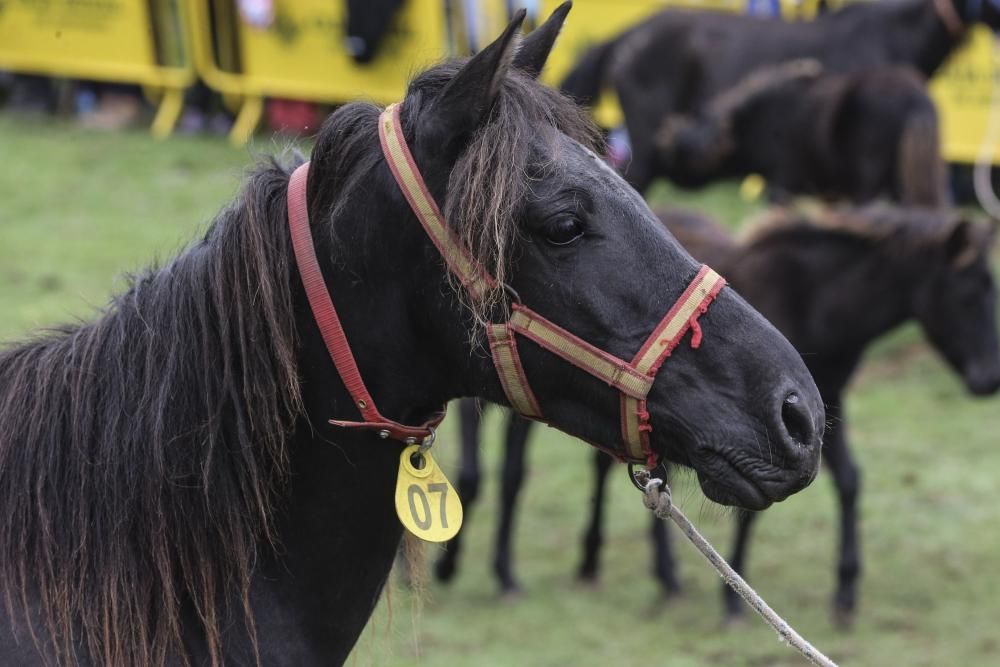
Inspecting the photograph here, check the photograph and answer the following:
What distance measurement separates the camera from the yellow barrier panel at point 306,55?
11.2m

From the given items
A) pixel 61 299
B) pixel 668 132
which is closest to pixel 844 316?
pixel 668 132

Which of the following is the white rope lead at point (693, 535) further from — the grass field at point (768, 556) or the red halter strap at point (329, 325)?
the grass field at point (768, 556)

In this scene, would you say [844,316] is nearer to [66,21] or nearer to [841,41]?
[841,41]

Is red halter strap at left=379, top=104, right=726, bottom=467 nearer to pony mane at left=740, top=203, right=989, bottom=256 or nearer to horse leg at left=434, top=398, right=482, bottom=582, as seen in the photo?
horse leg at left=434, top=398, right=482, bottom=582

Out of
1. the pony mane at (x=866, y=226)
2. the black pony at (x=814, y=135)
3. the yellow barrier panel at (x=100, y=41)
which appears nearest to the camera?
the pony mane at (x=866, y=226)

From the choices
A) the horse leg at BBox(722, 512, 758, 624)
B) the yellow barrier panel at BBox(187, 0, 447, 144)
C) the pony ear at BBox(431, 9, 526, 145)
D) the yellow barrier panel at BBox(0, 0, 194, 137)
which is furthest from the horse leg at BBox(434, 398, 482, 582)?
the yellow barrier panel at BBox(0, 0, 194, 137)

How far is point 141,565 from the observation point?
1.93 metres

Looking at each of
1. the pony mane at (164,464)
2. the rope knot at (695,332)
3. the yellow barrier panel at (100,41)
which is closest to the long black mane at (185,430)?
the pony mane at (164,464)

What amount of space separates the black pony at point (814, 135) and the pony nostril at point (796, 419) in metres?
5.32

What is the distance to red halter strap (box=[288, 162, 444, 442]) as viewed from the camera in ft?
6.41

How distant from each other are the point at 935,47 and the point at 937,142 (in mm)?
1613

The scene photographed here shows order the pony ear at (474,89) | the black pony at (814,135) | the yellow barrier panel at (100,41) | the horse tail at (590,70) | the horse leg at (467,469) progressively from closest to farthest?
the pony ear at (474,89) < the horse leg at (467,469) < the black pony at (814,135) < the horse tail at (590,70) < the yellow barrier panel at (100,41)

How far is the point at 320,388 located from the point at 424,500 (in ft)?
0.77

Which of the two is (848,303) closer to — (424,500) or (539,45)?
(539,45)
